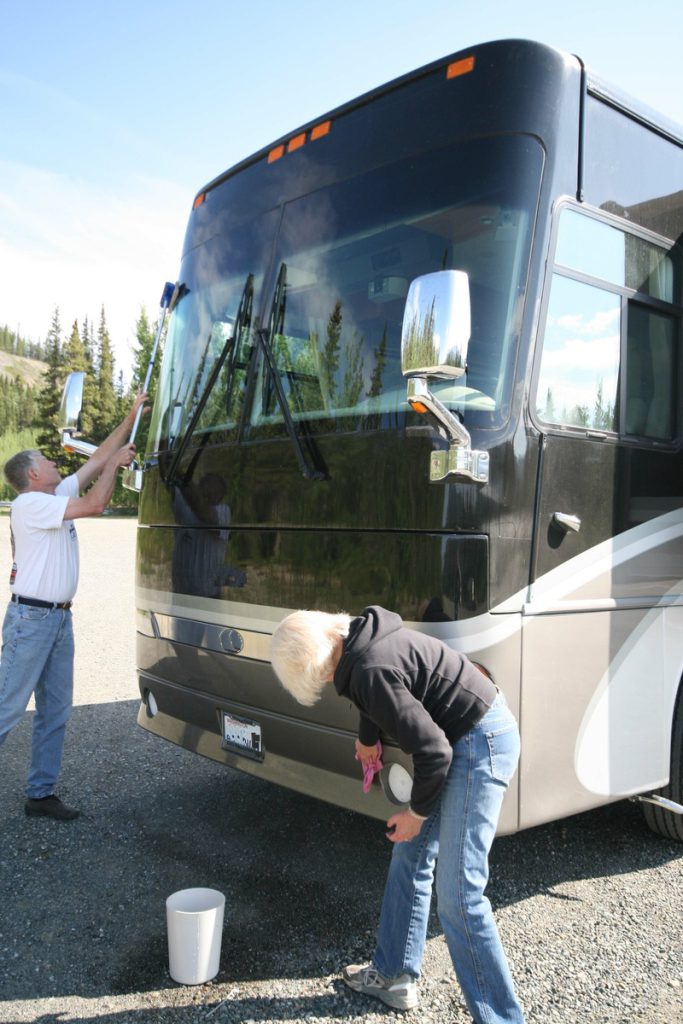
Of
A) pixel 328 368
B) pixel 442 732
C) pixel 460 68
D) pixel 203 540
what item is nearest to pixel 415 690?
pixel 442 732

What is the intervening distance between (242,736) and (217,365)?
1724 mm

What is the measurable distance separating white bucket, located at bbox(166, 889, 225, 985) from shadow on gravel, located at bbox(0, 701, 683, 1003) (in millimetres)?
81

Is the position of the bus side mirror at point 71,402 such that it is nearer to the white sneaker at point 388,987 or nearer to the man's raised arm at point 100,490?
the man's raised arm at point 100,490

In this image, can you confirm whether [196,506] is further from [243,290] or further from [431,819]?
[431,819]

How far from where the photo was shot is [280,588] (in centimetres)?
352

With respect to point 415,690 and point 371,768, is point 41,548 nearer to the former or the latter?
point 371,768

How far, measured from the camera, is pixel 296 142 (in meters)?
3.96

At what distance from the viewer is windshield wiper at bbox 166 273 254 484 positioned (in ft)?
13.1

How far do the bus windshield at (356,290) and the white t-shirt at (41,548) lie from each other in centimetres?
73

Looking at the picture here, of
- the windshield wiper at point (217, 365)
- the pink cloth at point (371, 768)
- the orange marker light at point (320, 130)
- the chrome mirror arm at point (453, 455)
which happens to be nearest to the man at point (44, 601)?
the windshield wiper at point (217, 365)

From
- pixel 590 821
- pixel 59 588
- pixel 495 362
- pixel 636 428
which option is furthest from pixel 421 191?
pixel 590 821

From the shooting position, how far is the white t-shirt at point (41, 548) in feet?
14.9

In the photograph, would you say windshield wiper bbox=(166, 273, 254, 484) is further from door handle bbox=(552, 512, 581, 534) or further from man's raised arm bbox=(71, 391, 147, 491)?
door handle bbox=(552, 512, 581, 534)

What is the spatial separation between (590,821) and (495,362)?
9.41 feet
